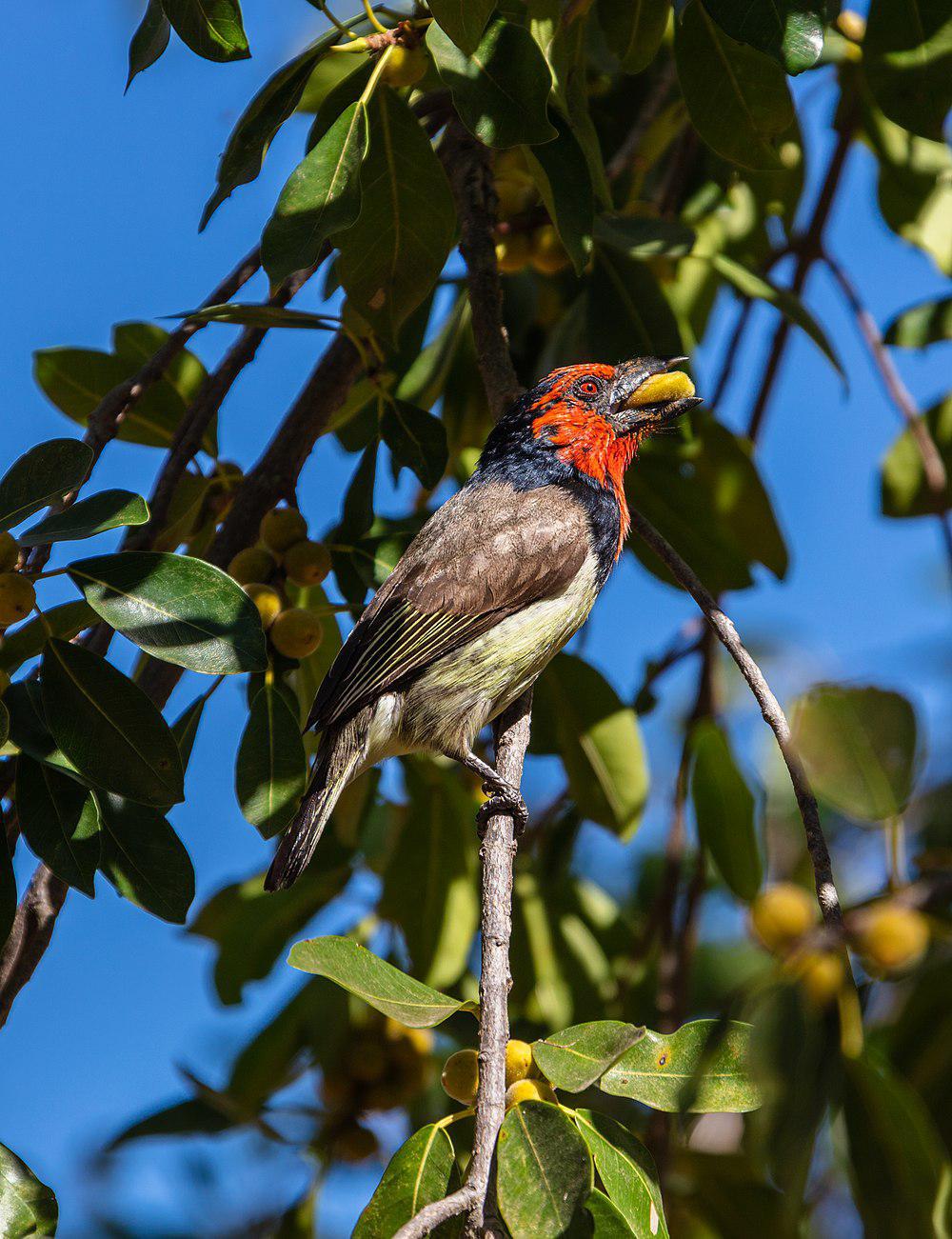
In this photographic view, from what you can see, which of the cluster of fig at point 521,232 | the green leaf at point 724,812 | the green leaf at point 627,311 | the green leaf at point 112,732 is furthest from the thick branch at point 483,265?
the green leaf at point 112,732

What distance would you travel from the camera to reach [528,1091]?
70.0 inches

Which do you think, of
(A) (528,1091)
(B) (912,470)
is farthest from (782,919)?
(B) (912,470)

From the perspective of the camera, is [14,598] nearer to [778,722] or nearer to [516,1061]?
[516,1061]

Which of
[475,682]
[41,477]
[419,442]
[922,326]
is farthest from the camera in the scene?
[922,326]

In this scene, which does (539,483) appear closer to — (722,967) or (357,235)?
(357,235)

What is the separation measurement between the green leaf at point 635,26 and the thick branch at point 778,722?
88 centimetres

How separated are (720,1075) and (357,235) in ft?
5.43

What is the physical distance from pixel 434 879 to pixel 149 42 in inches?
79.8

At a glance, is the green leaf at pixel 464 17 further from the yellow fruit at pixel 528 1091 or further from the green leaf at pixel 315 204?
the yellow fruit at pixel 528 1091

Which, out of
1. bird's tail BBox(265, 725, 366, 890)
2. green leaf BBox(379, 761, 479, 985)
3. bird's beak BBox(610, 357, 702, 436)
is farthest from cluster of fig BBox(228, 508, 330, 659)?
bird's beak BBox(610, 357, 702, 436)

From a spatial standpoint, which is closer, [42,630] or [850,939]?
[850,939]

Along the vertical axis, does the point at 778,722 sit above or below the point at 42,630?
below

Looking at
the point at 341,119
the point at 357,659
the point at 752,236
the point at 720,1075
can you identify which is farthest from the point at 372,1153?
the point at 752,236

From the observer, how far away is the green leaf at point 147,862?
78.7 inches
